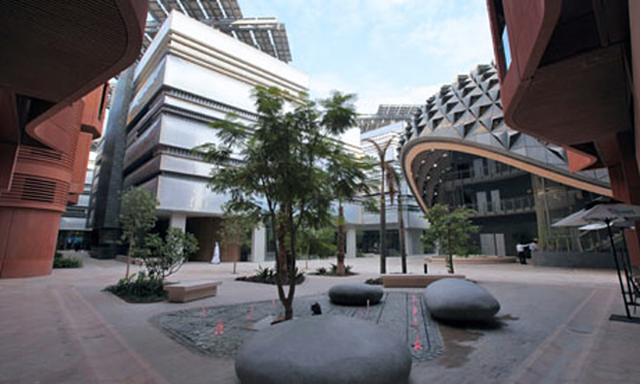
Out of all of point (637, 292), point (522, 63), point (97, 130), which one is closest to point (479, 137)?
point (637, 292)

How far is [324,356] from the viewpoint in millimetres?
3041

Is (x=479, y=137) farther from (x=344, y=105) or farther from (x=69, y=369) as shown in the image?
(x=69, y=369)

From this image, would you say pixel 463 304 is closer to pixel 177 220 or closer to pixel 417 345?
pixel 417 345

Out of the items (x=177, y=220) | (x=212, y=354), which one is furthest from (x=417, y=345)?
(x=177, y=220)

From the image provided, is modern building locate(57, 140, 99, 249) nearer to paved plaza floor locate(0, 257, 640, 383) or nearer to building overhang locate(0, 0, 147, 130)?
paved plaza floor locate(0, 257, 640, 383)

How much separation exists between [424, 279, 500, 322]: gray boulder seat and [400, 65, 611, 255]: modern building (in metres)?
12.3

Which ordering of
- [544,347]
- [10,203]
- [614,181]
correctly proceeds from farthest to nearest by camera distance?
1. [10,203]
2. [614,181]
3. [544,347]

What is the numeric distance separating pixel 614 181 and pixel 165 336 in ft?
51.0

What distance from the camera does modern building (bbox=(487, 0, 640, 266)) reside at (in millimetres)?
4176

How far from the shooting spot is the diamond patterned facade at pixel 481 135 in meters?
20.0

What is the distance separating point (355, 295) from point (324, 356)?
20.3 feet

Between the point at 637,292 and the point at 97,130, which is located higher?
the point at 97,130

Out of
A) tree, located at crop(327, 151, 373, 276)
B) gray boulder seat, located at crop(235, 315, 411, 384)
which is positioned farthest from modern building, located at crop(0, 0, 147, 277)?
gray boulder seat, located at crop(235, 315, 411, 384)

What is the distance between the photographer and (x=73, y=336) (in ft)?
18.2
